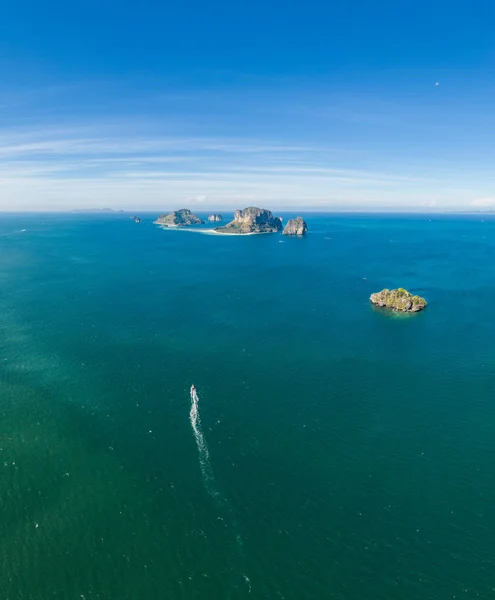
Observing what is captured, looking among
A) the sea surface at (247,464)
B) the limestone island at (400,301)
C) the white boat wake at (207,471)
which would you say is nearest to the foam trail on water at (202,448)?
the white boat wake at (207,471)

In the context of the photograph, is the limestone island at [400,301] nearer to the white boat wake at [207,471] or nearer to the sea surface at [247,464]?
the sea surface at [247,464]

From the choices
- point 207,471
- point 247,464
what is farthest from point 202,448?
point 247,464

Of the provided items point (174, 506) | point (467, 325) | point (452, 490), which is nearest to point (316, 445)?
point (452, 490)

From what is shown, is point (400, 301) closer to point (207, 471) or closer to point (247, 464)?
point (247, 464)

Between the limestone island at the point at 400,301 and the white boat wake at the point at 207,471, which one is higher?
the limestone island at the point at 400,301

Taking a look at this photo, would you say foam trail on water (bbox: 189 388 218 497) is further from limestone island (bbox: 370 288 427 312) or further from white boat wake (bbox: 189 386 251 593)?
limestone island (bbox: 370 288 427 312)

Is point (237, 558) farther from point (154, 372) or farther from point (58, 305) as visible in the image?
point (58, 305)
